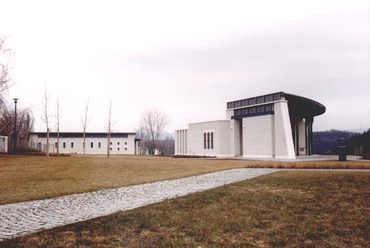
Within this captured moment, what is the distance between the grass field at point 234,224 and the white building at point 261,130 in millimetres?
32314

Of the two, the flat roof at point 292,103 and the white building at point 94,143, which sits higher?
the flat roof at point 292,103

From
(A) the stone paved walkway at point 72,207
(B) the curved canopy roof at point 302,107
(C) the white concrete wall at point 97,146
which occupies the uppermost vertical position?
(B) the curved canopy roof at point 302,107

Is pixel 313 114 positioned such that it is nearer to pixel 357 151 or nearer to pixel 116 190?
pixel 357 151

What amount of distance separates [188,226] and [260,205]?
9.48 feet

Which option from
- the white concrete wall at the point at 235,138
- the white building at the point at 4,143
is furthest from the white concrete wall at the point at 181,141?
the white building at the point at 4,143

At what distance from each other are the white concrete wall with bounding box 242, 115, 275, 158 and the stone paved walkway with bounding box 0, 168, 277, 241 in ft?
105

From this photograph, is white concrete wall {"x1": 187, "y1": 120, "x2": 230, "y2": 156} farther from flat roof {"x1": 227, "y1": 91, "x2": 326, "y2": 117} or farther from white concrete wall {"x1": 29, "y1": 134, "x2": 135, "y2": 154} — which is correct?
white concrete wall {"x1": 29, "y1": 134, "x2": 135, "y2": 154}

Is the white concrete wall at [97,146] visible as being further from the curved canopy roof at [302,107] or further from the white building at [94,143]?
the curved canopy roof at [302,107]

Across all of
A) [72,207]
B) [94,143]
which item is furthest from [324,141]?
[72,207]

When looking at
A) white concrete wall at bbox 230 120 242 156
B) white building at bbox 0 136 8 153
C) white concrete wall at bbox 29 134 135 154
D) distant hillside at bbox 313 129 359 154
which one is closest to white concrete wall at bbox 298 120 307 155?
white concrete wall at bbox 230 120 242 156

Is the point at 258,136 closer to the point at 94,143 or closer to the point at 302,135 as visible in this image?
the point at 302,135

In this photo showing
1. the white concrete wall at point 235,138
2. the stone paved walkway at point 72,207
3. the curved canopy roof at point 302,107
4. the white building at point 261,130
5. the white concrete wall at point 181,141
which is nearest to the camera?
the stone paved walkway at point 72,207

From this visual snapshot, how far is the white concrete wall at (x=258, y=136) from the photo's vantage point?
44.9m

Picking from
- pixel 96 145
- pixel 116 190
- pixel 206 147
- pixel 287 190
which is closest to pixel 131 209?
pixel 116 190
